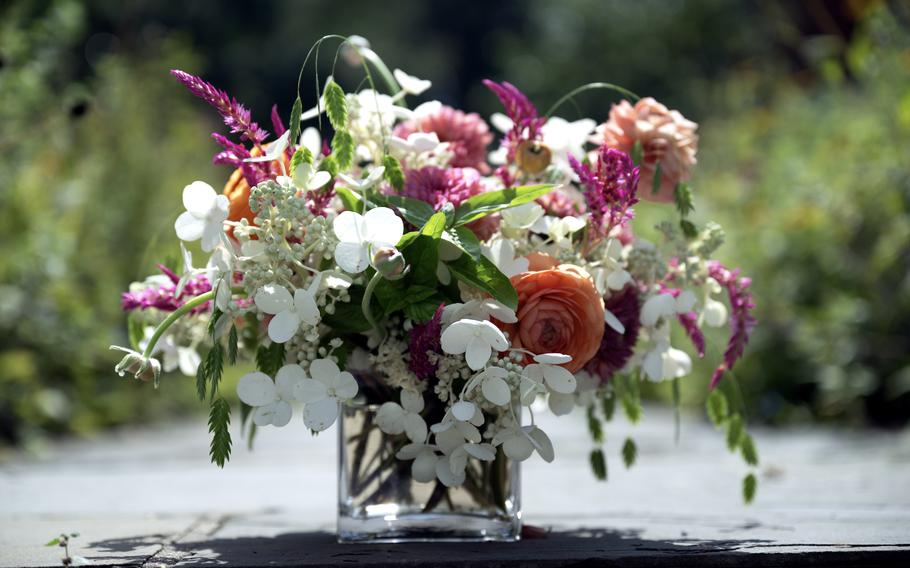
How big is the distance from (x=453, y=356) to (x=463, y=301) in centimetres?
9

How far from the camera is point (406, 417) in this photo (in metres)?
1.25

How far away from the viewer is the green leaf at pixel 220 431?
1135 mm

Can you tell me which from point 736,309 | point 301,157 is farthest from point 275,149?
point 736,309

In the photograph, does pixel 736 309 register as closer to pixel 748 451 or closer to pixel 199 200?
pixel 748 451

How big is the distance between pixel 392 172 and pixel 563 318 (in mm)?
287

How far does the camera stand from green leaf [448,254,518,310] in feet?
3.90

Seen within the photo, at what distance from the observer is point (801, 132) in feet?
18.5

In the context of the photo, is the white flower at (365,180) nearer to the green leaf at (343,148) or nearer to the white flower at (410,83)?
the green leaf at (343,148)

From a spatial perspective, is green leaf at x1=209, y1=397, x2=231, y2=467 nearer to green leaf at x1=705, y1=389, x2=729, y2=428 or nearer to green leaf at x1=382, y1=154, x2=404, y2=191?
green leaf at x1=382, y1=154, x2=404, y2=191

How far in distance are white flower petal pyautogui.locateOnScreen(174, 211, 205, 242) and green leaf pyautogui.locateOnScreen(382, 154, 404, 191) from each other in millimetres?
236

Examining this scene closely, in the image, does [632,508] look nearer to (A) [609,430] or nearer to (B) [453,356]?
(B) [453,356]

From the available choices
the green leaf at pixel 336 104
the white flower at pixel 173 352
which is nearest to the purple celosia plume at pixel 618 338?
the green leaf at pixel 336 104

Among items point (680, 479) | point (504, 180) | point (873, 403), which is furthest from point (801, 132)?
point (504, 180)

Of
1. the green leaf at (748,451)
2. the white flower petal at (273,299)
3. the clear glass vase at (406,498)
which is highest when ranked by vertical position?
the white flower petal at (273,299)
